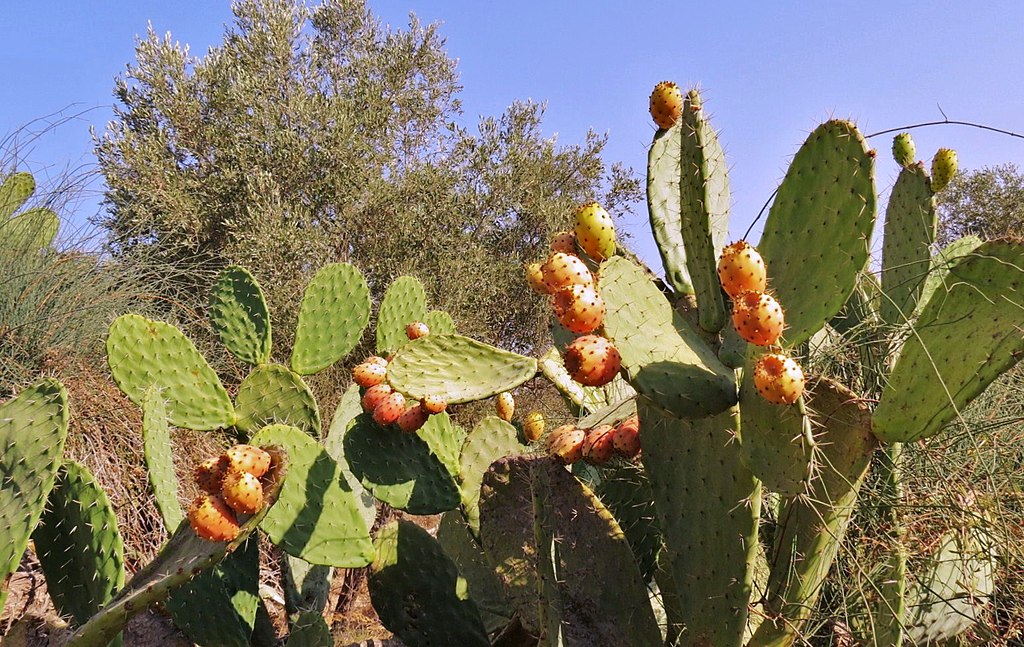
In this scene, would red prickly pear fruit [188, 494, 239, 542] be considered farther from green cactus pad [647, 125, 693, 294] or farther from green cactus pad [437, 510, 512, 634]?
green cactus pad [647, 125, 693, 294]

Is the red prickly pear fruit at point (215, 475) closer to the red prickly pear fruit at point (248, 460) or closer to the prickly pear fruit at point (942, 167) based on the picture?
the red prickly pear fruit at point (248, 460)

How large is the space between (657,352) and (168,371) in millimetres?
1542

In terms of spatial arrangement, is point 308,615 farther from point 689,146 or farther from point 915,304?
point 915,304

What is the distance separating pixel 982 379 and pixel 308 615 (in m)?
1.49

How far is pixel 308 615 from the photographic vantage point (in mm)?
1805

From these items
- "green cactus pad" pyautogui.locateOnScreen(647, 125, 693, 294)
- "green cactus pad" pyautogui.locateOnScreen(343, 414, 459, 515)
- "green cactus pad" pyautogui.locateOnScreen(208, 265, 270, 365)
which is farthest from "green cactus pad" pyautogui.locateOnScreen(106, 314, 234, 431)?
"green cactus pad" pyautogui.locateOnScreen(647, 125, 693, 294)

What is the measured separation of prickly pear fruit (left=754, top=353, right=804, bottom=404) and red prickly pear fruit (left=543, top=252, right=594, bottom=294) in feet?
0.95

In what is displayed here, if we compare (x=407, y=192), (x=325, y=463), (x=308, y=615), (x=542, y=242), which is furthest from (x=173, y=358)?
(x=542, y=242)

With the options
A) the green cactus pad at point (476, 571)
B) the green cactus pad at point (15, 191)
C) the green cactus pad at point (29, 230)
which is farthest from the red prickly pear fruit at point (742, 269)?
the green cactus pad at point (15, 191)

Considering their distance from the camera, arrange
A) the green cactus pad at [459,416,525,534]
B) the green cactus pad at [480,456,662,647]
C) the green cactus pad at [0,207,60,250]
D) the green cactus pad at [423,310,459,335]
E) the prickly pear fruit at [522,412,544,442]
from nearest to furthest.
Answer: the green cactus pad at [480,456,662,647] → the green cactus pad at [459,416,525,534] → the prickly pear fruit at [522,412,544,442] → the green cactus pad at [423,310,459,335] → the green cactus pad at [0,207,60,250]

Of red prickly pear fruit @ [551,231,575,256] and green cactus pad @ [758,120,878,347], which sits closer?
green cactus pad @ [758,120,878,347]

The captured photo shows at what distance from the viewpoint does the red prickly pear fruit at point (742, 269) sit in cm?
105

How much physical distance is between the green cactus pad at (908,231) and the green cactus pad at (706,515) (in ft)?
2.53

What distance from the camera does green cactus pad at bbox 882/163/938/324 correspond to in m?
1.78
